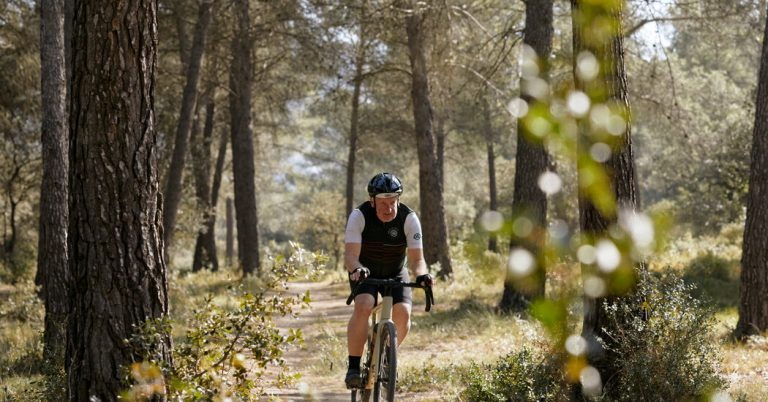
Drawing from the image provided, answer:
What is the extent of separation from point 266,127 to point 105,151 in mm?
22501

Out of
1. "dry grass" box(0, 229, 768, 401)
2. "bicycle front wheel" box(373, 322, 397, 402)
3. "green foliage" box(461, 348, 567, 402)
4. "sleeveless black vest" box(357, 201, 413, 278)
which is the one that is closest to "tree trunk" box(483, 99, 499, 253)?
"dry grass" box(0, 229, 768, 401)

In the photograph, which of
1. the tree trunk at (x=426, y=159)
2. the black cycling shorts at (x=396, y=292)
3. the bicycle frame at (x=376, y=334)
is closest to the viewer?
the bicycle frame at (x=376, y=334)

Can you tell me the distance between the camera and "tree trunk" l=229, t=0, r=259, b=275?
62.8 ft

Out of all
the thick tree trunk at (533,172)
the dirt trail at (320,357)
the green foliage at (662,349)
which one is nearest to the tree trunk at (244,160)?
the dirt trail at (320,357)

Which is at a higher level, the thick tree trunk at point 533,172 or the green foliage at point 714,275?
the thick tree trunk at point 533,172

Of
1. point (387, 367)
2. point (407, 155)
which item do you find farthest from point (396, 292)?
point (407, 155)

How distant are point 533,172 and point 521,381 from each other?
586 centimetres

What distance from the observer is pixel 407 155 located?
35375 millimetres

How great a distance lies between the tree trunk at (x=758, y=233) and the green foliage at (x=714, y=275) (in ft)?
17.8

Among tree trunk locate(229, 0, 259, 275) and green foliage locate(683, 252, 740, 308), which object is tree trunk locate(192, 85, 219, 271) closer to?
tree trunk locate(229, 0, 259, 275)

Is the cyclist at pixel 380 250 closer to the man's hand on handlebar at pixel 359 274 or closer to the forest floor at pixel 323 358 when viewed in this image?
the man's hand on handlebar at pixel 359 274

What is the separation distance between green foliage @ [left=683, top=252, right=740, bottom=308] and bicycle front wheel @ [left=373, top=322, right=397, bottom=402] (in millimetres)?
10601

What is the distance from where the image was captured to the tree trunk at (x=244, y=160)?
19.1 m

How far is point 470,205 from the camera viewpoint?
45.8 meters
